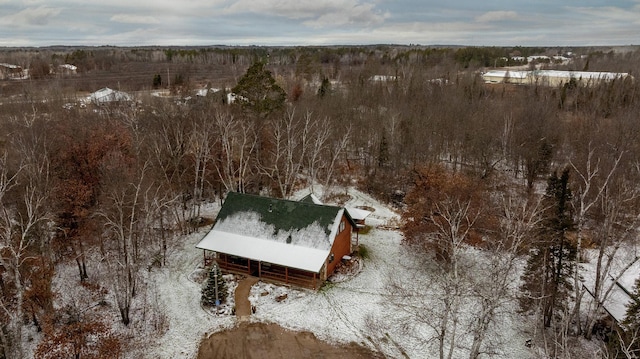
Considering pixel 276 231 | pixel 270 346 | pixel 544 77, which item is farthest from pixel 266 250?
pixel 544 77

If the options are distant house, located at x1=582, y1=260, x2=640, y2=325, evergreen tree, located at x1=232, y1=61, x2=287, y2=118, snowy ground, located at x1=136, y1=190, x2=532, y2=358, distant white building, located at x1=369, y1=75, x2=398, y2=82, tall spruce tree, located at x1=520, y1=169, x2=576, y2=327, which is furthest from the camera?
distant white building, located at x1=369, y1=75, x2=398, y2=82

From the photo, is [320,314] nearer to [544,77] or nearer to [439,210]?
[439,210]

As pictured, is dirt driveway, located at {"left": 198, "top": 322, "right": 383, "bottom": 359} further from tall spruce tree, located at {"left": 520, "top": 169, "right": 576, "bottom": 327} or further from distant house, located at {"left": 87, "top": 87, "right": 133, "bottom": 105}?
distant house, located at {"left": 87, "top": 87, "right": 133, "bottom": 105}

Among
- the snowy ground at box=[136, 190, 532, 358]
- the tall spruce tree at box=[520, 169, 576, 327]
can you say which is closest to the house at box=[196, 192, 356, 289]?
the snowy ground at box=[136, 190, 532, 358]

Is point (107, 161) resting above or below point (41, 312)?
above

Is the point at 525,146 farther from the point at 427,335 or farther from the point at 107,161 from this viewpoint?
the point at 107,161

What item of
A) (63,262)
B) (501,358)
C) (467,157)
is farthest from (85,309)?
(467,157)

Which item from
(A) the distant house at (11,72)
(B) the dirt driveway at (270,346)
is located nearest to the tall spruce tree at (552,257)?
(B) the dirt driveway at (270,346)
